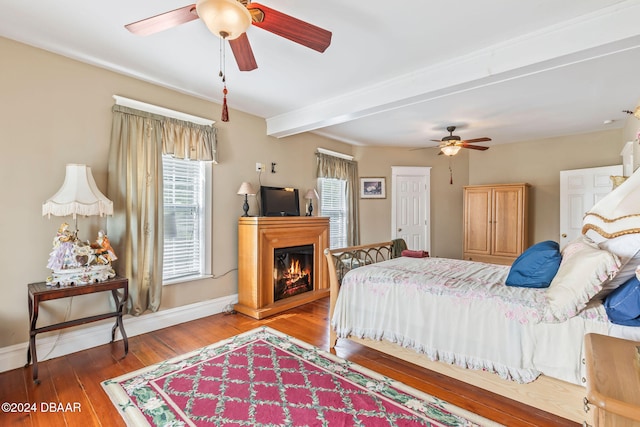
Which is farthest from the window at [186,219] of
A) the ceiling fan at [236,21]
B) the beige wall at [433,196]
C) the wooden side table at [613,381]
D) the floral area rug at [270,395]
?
the wooden side table at [613,381]

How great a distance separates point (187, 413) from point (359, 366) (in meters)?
1.32

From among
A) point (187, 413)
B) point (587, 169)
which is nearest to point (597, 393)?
point (187, 413)

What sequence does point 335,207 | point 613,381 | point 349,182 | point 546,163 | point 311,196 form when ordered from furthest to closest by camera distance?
point 349,182 → point 335,207 → point 546,163 → point 311,196 → point 613,381

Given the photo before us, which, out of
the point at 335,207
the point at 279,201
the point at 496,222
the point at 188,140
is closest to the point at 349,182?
the point at 335,207

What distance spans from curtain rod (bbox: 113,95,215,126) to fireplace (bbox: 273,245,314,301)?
190 cm

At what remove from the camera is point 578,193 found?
190 inches

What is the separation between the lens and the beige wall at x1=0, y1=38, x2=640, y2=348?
8.20 feet

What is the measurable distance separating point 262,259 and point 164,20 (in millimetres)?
2707

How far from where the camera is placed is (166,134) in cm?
336

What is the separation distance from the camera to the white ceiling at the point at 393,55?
209cm

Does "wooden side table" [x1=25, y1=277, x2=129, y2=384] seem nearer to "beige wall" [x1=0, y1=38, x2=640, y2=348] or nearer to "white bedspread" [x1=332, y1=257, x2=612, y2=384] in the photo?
"beige wall" [x1=0, y1=38, x2=640, y2=348]

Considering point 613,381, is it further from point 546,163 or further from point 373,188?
point 546,163

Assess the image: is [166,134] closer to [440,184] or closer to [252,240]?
[252,240]

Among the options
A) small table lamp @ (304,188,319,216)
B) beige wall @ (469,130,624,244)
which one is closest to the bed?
small table lamp @ (304,188,319,216)
